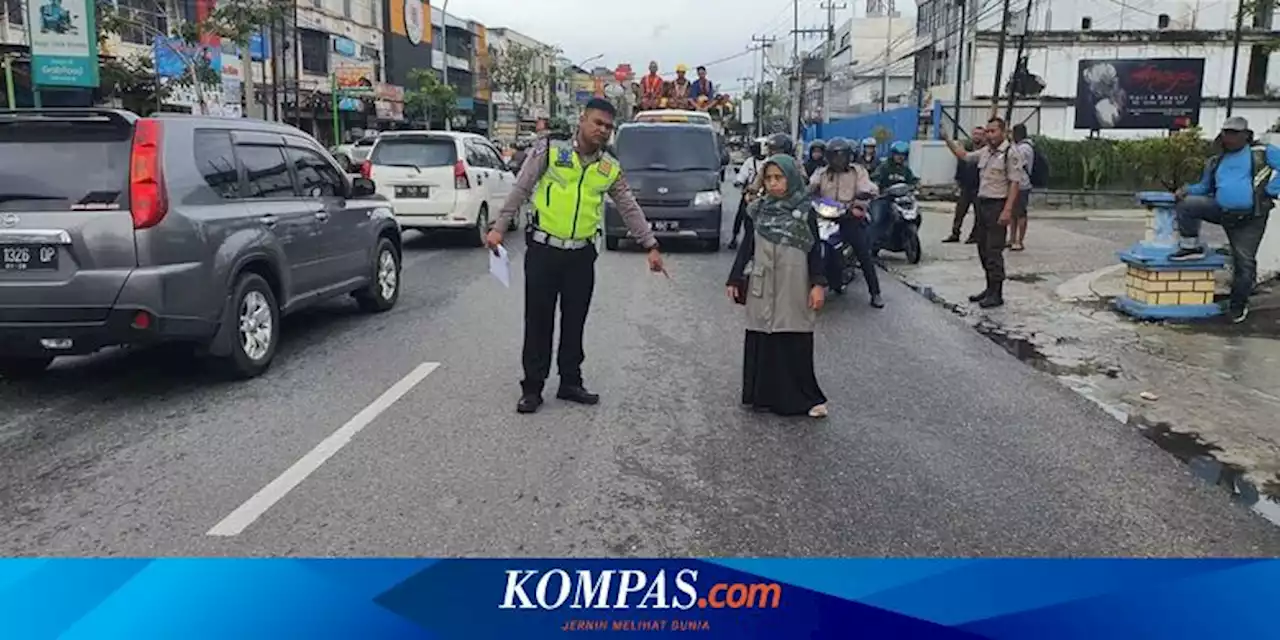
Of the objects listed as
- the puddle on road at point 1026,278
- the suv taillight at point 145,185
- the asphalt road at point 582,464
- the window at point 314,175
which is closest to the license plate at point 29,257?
the suv taillight at point 145,185

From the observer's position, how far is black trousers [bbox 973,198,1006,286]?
380 inches

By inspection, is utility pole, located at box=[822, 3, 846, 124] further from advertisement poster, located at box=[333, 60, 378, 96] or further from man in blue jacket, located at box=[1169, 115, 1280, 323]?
man in blue jacket, located at box=[1169, 115, 1280, 323]

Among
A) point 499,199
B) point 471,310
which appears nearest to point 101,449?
point 471,310

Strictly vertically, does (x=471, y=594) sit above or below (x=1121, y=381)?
above

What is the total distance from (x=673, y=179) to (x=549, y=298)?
Result: 843 cm

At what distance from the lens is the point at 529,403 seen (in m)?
5.91

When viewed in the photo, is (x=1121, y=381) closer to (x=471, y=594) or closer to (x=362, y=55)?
(x=471, y=594)

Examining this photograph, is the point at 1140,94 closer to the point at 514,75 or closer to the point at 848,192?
the point at 848,192

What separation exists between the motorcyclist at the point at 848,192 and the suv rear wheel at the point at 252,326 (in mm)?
5213

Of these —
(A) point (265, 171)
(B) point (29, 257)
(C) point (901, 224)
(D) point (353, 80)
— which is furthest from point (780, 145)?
(D) point (353, 80)

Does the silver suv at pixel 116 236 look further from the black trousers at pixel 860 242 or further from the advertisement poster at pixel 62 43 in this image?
the advertisement poster at pixel 62 43

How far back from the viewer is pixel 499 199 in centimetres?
1567

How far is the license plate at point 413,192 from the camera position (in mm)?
13999

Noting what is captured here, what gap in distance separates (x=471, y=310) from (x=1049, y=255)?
8.74 metres
